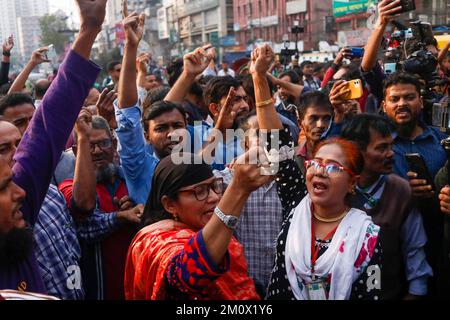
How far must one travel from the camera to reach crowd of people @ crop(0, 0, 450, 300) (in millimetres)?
A: 1710

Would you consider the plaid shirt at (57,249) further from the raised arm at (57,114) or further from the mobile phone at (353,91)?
the mobile phone at (353,91)

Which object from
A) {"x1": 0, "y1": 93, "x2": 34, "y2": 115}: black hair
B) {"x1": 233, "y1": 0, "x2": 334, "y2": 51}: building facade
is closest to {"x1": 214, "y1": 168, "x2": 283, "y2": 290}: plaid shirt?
{"x1": 0, "y1": 93, "x2": 34, "y2": 115}: black hair

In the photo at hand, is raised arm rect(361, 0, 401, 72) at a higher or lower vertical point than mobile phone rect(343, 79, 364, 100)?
higher

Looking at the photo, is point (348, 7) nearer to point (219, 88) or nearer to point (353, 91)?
point (219, 88)

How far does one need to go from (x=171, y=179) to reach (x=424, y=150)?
1898mm

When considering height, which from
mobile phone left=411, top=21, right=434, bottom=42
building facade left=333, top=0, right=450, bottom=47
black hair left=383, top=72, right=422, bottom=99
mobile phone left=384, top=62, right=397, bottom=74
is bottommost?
black hair left=383, top=72, right=422, bottom=99

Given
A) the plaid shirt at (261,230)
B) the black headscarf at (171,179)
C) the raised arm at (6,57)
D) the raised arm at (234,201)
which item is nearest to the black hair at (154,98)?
the plaid shirt at (261,230)

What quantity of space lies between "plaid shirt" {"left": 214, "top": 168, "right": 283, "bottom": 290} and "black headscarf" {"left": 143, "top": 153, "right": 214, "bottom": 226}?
1.93 feet

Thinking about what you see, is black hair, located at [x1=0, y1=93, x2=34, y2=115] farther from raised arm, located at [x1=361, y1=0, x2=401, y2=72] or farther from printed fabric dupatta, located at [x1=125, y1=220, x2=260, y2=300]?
raised arm, located at [x1=361, y1=0, x2=401, y2=72]

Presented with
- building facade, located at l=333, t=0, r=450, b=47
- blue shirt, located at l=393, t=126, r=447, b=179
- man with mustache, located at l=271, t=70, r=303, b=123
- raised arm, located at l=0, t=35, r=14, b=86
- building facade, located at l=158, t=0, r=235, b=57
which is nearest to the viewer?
blue shirt, located at l=393, t=126, r=447, b=179

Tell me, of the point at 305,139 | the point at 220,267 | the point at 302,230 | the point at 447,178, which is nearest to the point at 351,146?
the point at 302,230

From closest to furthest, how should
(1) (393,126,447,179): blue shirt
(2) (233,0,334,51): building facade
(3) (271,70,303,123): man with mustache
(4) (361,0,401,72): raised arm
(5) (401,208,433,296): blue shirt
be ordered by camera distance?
(5) (401,208,433,296): blue shirt, (1) (393,126,447,179): blue shirt, (4) (361,0,401,72): raised arm, (3) (271,70,303,123): man with mustache, (2) (233,0,334,51): building facade

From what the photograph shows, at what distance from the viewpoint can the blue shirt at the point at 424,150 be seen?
10.2ft

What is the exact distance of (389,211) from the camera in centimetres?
266
